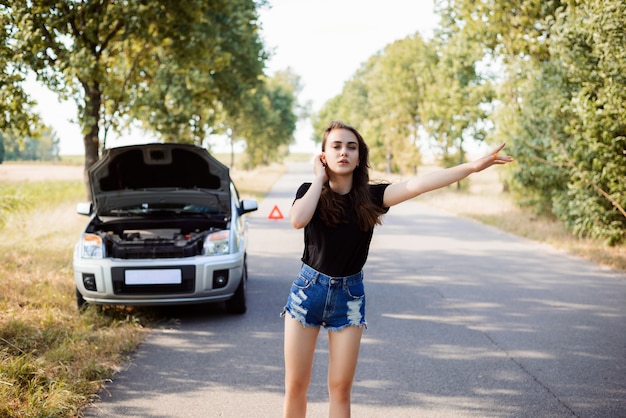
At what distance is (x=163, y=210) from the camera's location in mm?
7719

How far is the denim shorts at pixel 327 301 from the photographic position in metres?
3.11

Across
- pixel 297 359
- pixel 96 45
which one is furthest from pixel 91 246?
pixel 96 45

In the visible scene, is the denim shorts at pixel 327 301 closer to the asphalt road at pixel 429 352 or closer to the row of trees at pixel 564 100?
the asphalt road at pixel 429 352

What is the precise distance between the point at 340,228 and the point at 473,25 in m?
16.6

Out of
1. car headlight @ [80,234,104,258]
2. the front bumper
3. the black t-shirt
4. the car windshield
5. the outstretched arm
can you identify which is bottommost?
the front bumper

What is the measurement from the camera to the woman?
122 inches

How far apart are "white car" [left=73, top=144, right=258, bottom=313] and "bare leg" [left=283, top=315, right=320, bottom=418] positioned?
3693 mm

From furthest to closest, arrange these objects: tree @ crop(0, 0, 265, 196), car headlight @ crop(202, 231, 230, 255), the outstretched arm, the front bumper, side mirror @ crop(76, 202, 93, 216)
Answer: tree @ crop(0, 0, 265, 196), side mirror @ crop(76, 202, 93, 216), car headlight @ crop(202, 231, 230, 255), the front bumper, the outstretched arm

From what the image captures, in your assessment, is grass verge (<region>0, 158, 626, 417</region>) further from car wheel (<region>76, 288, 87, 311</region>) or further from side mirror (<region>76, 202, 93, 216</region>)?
side mirror (<region>76, 202, 93, 216</region>)

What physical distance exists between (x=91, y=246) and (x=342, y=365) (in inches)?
178

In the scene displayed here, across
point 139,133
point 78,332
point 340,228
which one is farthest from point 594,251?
point 139,133

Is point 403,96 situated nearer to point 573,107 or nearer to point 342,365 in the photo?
point 573,107

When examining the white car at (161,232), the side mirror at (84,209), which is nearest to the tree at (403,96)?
the white car at (161,232)

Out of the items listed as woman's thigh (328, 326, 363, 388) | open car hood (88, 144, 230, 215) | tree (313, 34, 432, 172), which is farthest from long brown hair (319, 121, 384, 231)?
tree (313, 34, 432, 172)
